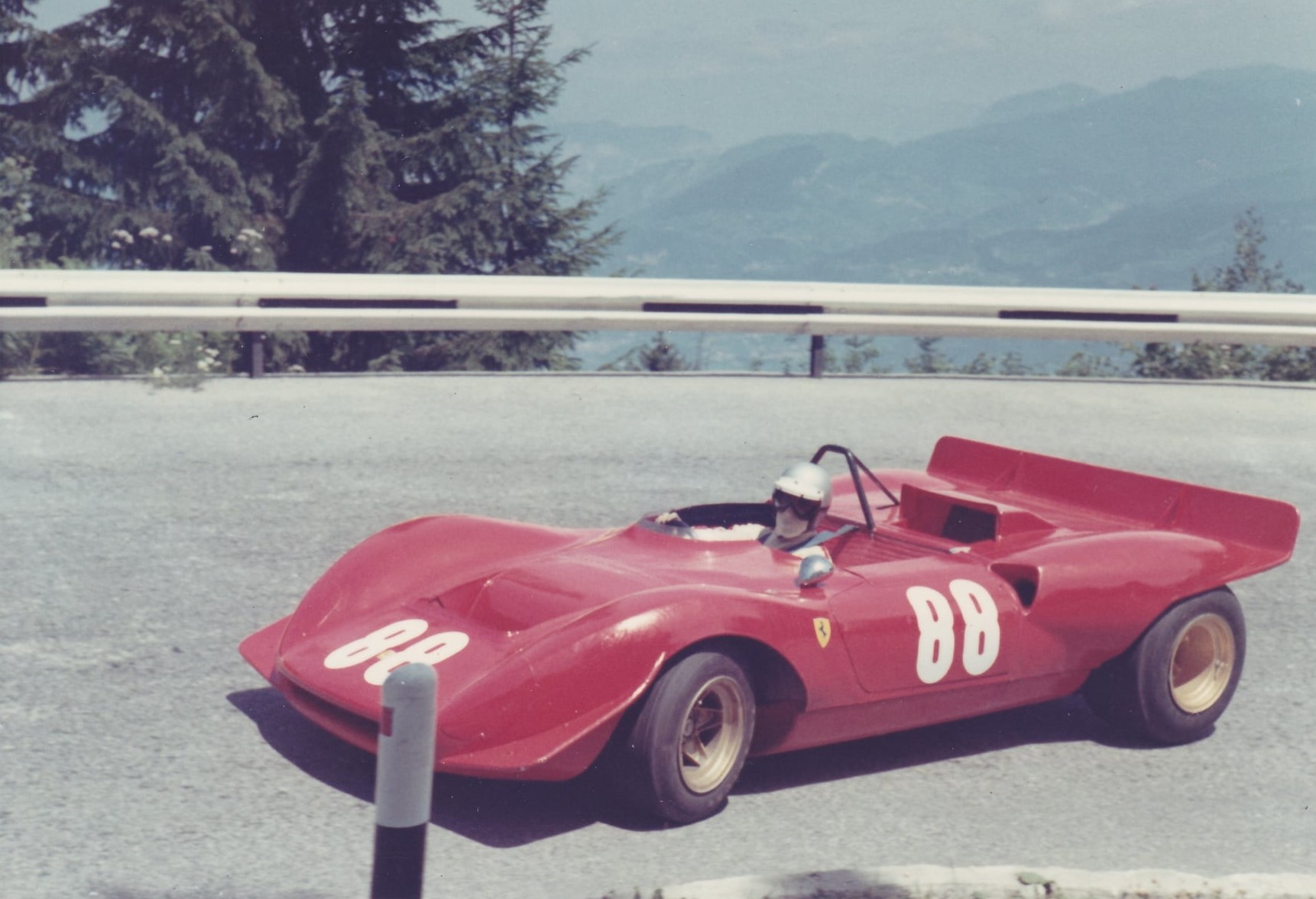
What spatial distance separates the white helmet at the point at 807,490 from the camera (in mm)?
5500

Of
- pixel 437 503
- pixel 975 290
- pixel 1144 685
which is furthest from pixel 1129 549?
pixel 975 290

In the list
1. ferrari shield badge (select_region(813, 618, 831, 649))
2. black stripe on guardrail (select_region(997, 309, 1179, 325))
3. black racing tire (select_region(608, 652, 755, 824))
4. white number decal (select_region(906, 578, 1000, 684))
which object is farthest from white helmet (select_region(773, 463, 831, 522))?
black stripe on guardrail (select_region(997, 309, 1179, 325))

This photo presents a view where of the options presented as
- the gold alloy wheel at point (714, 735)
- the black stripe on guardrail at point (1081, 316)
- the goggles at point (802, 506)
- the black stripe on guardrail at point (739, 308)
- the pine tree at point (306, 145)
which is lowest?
the gold alloy wheel at point (714, 735)

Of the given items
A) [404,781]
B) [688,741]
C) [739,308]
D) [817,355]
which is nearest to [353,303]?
[739,308]

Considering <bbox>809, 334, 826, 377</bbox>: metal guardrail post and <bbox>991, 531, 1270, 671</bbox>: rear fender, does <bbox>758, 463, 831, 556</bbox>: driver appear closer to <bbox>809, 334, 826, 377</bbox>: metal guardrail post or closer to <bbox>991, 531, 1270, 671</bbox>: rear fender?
<bbox>991, 531, 1270, 671</bbox>: rear fender

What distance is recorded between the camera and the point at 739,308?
43.2ft

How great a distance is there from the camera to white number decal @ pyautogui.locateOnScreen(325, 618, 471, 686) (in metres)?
4.66

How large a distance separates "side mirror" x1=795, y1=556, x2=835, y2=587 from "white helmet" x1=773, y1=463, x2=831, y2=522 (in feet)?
1.82

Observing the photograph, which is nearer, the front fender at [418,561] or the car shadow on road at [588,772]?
the car shadow on road at [588,772]

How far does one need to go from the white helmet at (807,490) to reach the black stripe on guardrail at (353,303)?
24.1ft

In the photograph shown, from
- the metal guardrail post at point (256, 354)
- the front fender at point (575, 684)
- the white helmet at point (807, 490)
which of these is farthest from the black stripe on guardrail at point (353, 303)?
the front fender at point (575, 684)

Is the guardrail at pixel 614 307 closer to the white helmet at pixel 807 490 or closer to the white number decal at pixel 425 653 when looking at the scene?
the white helmet at pixel 807 490

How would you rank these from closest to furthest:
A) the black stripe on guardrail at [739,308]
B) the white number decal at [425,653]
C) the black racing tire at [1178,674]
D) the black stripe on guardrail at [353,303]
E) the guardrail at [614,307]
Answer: the white number decal at [425,653]
the black racing tire at [1178,674]
the guardrail at [614,307]
the black stripe on guardrail at [353,303]
the black stripe on guardrail at [739,308]

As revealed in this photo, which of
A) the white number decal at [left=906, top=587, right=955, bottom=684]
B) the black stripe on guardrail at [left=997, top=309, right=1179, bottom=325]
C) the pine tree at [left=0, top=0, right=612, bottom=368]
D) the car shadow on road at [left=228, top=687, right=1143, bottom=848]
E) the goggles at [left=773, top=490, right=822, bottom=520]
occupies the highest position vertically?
the pine tree at [left=0, top=0, right=612, bottom=368]
